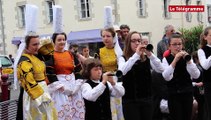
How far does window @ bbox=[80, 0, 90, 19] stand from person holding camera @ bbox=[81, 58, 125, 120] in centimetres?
2030

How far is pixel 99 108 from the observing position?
497cm

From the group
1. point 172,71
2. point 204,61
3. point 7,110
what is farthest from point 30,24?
point 204,61

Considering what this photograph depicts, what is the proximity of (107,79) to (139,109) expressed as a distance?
766 millimetres

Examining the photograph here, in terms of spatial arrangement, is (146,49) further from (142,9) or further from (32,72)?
(142,9)

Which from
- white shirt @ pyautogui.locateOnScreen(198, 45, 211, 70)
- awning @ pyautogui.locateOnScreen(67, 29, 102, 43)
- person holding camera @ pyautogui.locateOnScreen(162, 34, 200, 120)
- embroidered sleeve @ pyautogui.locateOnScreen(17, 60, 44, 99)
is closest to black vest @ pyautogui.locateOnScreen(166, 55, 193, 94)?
person holding camera @ pyautogui.locateOnScreen(162, 34, 200, 120)

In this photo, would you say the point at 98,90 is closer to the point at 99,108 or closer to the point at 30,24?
the point at 99,108

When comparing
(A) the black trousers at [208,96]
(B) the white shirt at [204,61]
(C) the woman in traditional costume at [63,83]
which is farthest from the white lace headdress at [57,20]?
(A) the black trousers at [208,96]

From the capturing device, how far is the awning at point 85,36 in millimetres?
24281

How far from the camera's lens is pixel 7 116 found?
20.8ft

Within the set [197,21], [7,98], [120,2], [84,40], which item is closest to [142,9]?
[120,2]

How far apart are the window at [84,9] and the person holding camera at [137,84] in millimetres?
19949

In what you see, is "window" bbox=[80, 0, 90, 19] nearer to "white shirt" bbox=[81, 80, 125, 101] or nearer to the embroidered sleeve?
the embroidered sleeve

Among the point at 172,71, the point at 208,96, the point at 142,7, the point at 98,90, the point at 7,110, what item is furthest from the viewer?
the point at 142,7

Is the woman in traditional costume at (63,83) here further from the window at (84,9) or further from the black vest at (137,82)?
the window at (84,9)
